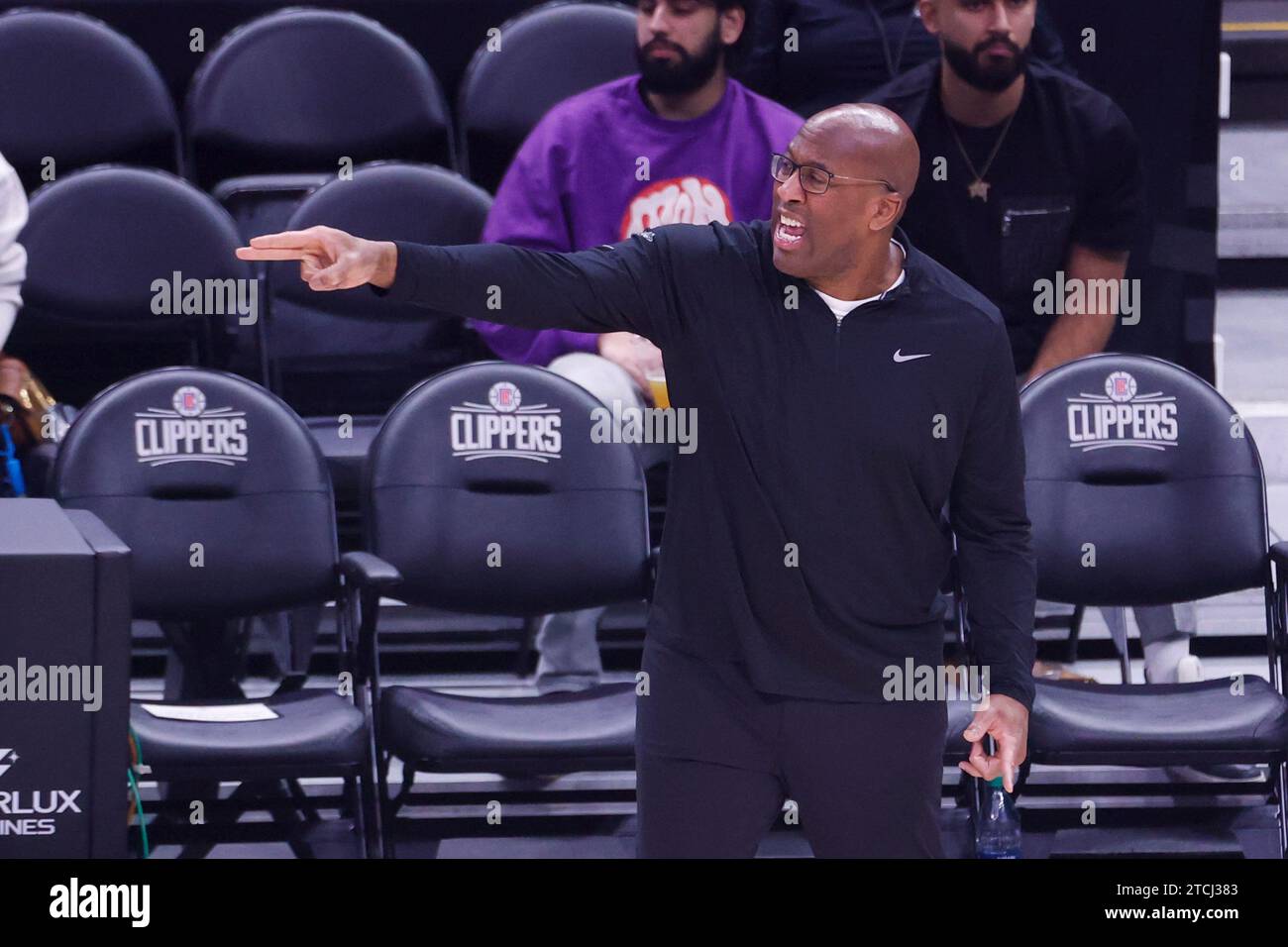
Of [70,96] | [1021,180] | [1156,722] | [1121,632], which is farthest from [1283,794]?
[70,96]

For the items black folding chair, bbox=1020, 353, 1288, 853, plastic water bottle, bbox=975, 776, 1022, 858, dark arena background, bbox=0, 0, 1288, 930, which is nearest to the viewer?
dark arena background, bbox=0, 0, 1288, 930

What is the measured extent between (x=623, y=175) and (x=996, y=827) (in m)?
1.78

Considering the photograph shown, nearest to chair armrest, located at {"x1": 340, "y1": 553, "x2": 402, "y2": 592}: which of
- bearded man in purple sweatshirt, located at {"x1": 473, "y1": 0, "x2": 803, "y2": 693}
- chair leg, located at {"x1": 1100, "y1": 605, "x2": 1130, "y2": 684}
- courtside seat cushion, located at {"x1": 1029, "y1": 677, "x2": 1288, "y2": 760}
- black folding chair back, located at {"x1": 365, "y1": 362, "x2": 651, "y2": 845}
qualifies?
black folding chair back, located at {"x1": 365, "y1": 362, "x2": 651, "y2": 845}

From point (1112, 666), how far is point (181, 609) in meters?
2.13

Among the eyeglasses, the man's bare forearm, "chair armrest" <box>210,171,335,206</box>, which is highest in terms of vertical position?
the eyeglasses

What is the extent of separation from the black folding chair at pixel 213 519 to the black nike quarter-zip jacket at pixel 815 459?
1.32 metres

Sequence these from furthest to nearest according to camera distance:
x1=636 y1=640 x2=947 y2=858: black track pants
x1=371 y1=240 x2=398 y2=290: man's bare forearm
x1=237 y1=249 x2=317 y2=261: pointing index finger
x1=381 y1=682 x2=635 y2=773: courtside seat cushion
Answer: x1=381 y1=682 x2=635 y2=773: courtside seat cushion, x1=636 y1=640 x2=947 y2=858: black track pants, x1=371 y1=240 x2=398 y2=290: man's bare forearm, x1=237 y1=249 x2=317 y2=261: pointing index finger

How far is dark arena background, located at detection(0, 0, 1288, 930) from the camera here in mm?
2736

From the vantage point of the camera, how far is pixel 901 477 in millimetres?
2643

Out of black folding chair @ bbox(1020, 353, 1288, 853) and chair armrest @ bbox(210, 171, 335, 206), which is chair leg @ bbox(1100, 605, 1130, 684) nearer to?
black folding chair @ bbox(1020, 353, 1288, 853)

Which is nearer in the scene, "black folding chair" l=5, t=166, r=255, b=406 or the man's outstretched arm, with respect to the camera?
the man's outstretched arm

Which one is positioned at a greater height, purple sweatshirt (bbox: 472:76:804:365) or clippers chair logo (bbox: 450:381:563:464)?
purple sweatshirt (bbox: 472:76:804:365)

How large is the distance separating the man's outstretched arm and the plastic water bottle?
59.6 inches

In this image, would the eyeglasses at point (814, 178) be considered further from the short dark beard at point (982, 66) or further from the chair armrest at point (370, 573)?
the short dark beard at point (982, 66)
